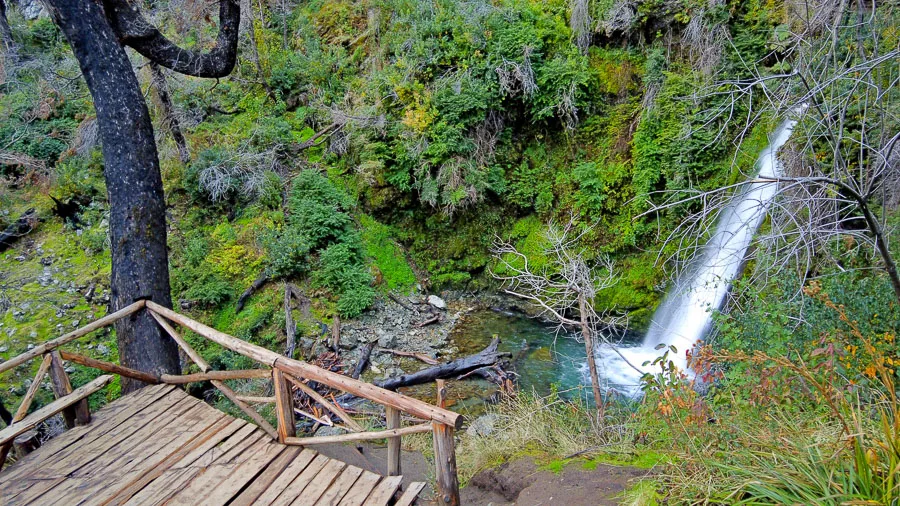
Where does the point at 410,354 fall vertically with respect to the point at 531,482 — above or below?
below

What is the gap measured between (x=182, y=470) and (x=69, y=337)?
197cm

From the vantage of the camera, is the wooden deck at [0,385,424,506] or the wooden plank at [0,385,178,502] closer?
the wooden deck at [0,385,424,506]

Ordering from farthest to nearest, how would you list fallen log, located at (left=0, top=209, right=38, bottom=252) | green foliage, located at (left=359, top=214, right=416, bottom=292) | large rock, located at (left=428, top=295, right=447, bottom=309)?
1. green foliage, located at (left=359, top=214, right=416, bottom=292)
2. large rock, located at (left=428, top=295, right=447, bottom=309)
3. fallen log, located at (left=0, top=209, right=38, bottom=252)

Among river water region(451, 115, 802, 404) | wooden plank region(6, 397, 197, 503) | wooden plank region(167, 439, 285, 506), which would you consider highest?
wooden plank region(6, 397, 197, 503)

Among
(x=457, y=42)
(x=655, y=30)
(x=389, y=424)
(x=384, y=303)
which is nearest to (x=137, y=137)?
(x=389, y=424)

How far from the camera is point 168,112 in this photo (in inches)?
398

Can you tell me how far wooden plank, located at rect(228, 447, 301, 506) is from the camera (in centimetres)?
290

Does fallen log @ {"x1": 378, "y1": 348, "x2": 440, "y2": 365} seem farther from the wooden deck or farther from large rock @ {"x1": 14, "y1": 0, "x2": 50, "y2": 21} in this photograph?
large rock @ {"x1": 14, "y1": 0, "x2": 50, "y2": 21}

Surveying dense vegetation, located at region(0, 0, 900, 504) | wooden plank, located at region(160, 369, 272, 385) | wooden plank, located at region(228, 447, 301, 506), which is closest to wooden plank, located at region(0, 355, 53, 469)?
wooden plank, located at region(160, 369, 272, 385)

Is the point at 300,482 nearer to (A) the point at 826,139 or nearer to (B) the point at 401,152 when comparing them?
(A) the point at 826,139

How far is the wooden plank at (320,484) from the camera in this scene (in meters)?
2.85

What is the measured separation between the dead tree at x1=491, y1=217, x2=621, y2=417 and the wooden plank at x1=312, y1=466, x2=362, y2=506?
2846mm

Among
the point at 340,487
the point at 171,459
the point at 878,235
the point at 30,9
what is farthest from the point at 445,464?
the point at 30,9

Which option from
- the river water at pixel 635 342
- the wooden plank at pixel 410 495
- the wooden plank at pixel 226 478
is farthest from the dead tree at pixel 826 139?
the wooden plank at pixel 226 478
